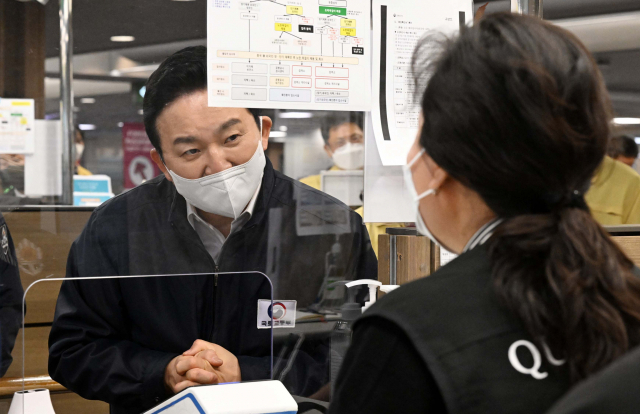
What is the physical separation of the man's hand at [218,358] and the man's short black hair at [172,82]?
385 millimetres

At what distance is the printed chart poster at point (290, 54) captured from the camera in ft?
4.13

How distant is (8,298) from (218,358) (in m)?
0.40

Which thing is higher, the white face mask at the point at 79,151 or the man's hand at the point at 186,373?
the white face mask at the point at 79,151

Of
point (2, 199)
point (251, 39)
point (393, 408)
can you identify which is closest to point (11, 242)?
point (2, 199)

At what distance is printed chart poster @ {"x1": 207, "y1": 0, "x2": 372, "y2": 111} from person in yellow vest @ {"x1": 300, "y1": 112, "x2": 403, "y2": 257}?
26 millimetres

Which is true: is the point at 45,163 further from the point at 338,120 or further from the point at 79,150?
the point at 338,120

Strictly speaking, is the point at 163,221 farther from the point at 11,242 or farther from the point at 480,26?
the point at 480,26

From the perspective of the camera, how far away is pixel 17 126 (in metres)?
1.11

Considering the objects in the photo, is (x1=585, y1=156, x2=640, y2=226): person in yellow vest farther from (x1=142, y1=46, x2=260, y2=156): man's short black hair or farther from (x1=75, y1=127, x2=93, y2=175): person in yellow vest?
(x1=75, y1=127, x2=93, y2=175): person in yellow vest

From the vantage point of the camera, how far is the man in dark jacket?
117 centimetres

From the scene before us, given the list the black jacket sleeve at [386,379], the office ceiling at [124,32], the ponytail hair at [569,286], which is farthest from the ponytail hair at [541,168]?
the office ceiling at [124,32]

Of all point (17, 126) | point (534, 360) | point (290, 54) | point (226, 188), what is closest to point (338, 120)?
point (290, 54)

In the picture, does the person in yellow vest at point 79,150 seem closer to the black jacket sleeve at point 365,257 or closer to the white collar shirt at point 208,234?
the white collar shirt at point 208,234

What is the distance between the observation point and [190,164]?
4.02ft
